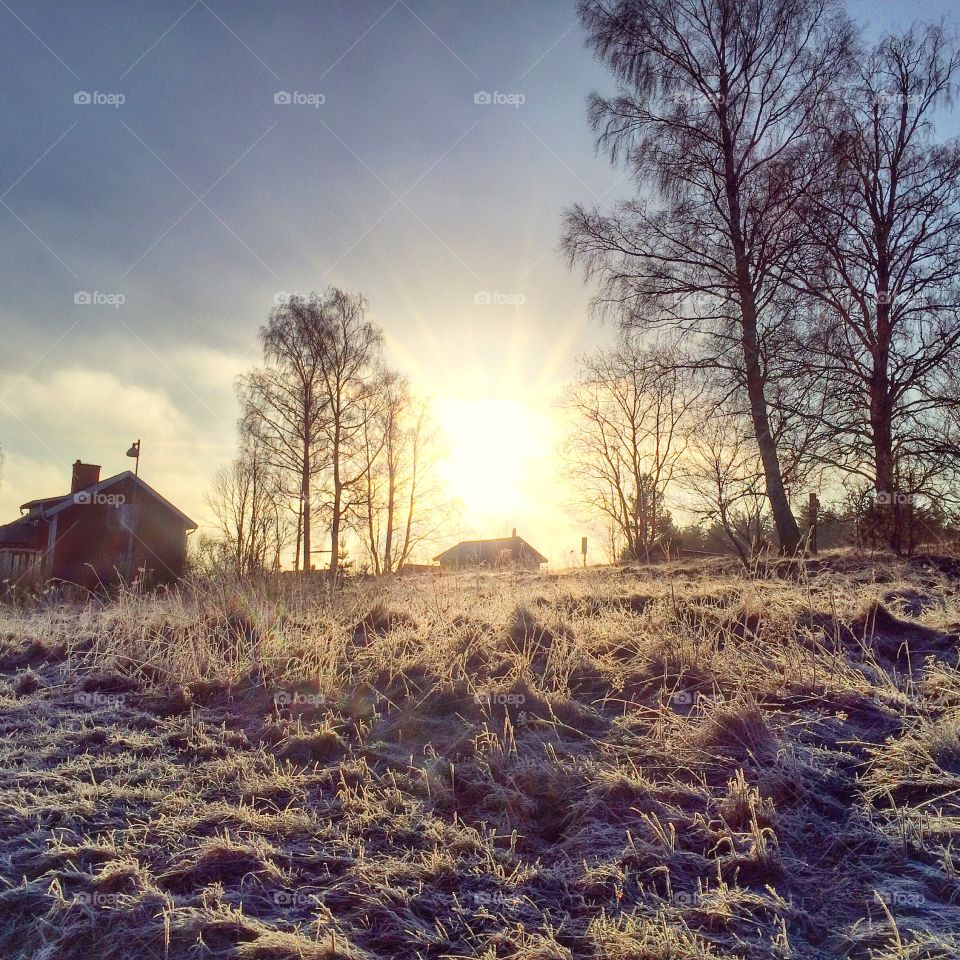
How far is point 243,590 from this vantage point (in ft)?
21.6

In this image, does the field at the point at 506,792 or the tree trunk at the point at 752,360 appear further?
the tree trunk at the point at 752,360

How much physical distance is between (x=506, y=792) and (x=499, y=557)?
11.3 metres

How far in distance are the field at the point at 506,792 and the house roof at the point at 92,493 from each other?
24.0m

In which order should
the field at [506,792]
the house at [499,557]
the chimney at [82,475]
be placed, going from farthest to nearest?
the chimney at [82,475], the house at [499,557], the field at [506,792]

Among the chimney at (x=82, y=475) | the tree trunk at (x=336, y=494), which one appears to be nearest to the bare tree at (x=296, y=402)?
the tree trunk at (x=336, y=494)

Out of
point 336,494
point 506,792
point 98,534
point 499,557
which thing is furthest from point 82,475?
point 506,792

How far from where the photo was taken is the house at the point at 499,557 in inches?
568

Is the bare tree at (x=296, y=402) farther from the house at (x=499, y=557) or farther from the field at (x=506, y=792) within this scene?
the field at (x=506, y=792)

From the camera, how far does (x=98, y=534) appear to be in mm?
26719

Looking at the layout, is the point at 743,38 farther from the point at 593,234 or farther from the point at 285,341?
the point at 285,341

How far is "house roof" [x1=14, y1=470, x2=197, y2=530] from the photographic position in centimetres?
2575

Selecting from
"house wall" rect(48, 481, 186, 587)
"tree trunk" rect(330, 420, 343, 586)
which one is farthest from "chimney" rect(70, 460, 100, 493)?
"tree trunk" rect(330, 420, 343, 586)

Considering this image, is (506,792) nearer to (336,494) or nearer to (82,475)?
(336,494)

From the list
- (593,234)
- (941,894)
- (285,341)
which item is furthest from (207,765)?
(285,341)
